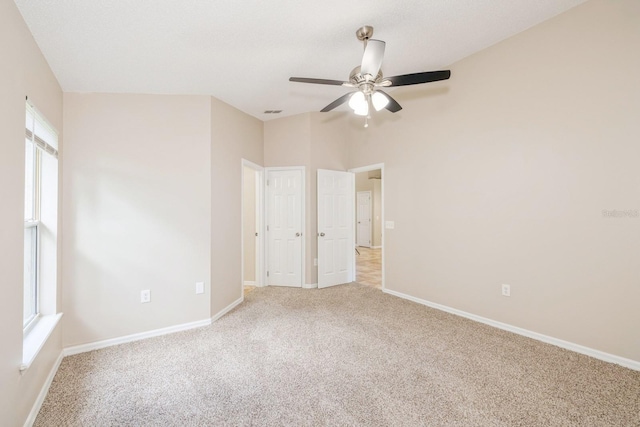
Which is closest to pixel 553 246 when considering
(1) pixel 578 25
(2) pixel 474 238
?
(2) pixel 474 238

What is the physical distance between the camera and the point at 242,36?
227 cm

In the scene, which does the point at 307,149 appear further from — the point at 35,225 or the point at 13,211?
the point at 13,211

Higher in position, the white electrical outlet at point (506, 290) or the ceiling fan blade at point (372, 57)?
the ceiling fan blade at point (372, 57)

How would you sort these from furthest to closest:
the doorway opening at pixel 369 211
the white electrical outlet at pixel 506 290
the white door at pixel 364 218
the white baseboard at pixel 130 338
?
the white door at pixel 364 218
the doorway opening at pixel 369 211
the white electrical outlet at pixel 506 290
the white baseboard at pixel 130 338

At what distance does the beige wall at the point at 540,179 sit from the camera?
6.93 ft

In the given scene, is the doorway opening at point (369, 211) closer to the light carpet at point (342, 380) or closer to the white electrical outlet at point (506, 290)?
the white electrical outlet at point (506, 290)

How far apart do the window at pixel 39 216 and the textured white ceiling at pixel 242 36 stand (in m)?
0.72

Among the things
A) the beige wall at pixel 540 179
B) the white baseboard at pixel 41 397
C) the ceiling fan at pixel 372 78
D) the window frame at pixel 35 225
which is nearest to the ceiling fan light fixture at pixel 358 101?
the ceiling fan at pixel 372 78

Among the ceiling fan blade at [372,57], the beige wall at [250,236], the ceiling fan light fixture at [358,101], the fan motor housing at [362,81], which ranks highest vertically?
the ceiling fan blade at [372,57]

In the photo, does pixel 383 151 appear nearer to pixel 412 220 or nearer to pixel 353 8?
pixel 412 220

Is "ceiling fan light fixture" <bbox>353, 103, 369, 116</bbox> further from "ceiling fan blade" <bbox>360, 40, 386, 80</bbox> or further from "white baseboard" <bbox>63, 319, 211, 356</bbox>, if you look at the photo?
"white baseboard" <bbox>63, 319, 211, 356</bbox>

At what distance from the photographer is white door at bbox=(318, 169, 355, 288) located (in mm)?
4504

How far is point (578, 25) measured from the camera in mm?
2281

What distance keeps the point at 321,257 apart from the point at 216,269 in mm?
1764
